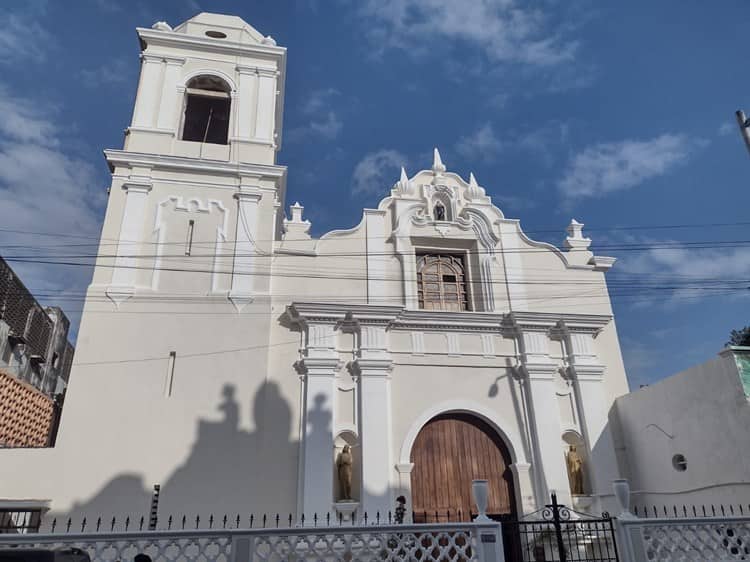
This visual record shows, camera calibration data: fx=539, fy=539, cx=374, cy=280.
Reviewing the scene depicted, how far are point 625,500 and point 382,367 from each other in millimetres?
5176

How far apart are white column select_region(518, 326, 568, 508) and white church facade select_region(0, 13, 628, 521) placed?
4 cm

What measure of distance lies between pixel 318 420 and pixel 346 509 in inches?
66.9

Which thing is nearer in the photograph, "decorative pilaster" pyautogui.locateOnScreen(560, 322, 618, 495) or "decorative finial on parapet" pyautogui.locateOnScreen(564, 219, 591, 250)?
"decorative pilaster" pyautogui.locateOnScreen(560, 322, 618, 495)

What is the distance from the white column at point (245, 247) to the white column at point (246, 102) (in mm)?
1854

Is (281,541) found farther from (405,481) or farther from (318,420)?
(405,481)

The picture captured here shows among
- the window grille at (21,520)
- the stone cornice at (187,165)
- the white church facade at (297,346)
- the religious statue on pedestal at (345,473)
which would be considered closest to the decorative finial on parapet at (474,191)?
the white church facade at (297,346)

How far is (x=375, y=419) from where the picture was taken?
→ 35.1 feet

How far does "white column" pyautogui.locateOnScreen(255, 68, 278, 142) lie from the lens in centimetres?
1344

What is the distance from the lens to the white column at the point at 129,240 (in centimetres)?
1087

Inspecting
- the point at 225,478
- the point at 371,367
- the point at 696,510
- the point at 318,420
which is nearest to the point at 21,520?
the point at 225,478

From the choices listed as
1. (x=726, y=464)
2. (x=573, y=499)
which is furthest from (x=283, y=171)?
(x=726, y=464)

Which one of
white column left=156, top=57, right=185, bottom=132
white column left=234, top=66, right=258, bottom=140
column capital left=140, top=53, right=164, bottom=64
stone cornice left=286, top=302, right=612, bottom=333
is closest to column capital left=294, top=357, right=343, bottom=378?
stone cornice left=286, top=302, right=612, bottom=333

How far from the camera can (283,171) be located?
42.1ft

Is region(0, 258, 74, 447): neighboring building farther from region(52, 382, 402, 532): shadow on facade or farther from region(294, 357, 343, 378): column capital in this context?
region(294, 357, 343, 378): column capital
